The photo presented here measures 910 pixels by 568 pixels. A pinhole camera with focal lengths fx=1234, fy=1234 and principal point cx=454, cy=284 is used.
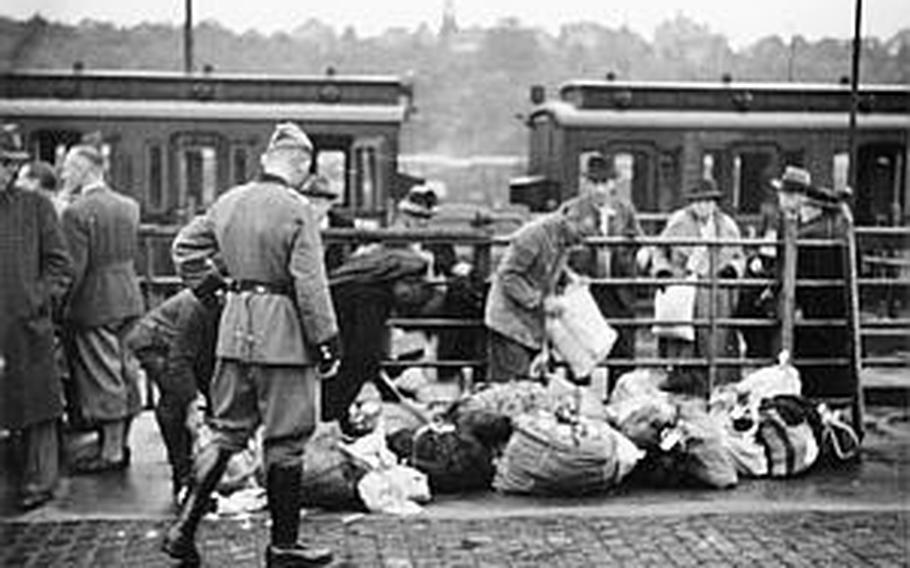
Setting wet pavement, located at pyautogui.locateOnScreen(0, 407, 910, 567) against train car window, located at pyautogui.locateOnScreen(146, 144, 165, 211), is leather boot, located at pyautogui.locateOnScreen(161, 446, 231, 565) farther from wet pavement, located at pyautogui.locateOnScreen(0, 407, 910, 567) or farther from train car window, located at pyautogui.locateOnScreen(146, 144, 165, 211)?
train car window, located at pyautogui.locateOnScreen(146, 144, 165, 211)

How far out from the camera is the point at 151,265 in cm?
745

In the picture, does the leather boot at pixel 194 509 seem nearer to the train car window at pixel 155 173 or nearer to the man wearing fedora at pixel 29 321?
the man wearing fedora at pixel 29 321

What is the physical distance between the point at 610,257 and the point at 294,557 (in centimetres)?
362

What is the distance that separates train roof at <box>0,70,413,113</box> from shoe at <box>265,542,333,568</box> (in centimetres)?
990

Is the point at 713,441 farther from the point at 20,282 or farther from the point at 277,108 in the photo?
the point at 277,108

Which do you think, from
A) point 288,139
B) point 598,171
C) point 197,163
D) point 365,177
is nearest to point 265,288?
point 288,139

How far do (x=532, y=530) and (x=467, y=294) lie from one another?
2.20m

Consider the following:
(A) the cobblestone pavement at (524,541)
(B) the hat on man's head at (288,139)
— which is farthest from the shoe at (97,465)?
(B) the hat on man's head at (288,139)

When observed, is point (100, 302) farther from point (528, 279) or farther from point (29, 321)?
point (528, 279)

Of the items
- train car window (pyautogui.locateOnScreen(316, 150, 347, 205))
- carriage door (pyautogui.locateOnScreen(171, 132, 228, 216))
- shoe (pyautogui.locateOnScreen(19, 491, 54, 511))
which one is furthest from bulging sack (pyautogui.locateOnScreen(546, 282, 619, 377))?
carriage door (pyautogui.locateOnScreen(171, 132, 228, 216))

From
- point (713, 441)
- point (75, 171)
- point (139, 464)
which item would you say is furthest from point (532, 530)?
point (75, 171)

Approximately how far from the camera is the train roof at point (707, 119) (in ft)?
47.9

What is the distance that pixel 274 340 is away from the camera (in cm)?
485

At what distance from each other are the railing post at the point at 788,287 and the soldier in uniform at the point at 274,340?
3587 mm
